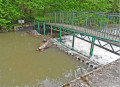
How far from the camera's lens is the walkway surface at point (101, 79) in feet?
5.62

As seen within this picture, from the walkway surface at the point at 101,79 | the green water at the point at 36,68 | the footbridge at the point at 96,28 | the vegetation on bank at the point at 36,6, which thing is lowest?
the green water at the point at 36,68

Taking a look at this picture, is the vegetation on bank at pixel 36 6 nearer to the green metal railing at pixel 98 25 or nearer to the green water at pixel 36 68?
the green metal railing at pixel 98 25

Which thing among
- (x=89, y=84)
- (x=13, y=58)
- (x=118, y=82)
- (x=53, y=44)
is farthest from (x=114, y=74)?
(x=53, y=44)

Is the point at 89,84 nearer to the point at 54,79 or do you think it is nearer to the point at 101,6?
the point at 54,79

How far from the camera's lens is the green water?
389 cm

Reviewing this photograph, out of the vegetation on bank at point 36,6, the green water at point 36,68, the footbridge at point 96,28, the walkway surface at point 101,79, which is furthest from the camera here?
the vegetation on bank at point 36,6

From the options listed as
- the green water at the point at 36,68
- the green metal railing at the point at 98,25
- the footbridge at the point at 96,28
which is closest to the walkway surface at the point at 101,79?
the green water at the point at 36,68

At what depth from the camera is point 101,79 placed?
1845 millimetres

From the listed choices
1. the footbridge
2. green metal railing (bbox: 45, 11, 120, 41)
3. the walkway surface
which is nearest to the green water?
the footbridge

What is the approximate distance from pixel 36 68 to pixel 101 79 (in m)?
3.53

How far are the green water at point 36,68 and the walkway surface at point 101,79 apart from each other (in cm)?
219

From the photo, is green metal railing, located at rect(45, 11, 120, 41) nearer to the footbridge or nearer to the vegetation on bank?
the footbridge

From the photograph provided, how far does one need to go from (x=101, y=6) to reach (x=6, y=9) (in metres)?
11.0

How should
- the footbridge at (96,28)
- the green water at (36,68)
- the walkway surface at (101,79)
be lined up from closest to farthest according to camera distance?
the walkway surface at (101,79), the green water at (36,68), the footbridge at (96,28)
